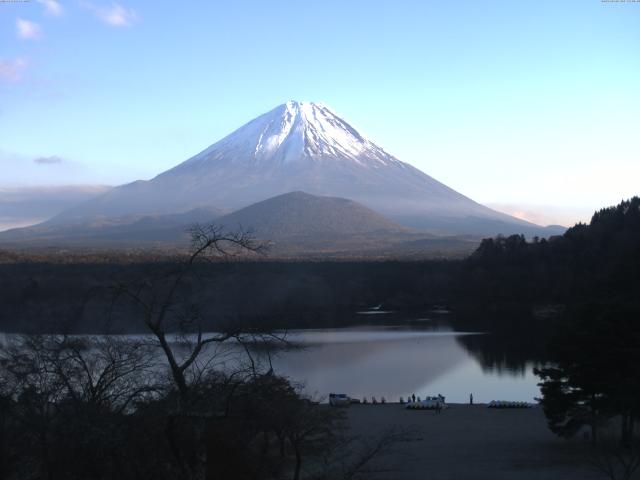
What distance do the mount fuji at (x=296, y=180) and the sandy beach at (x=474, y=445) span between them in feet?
263

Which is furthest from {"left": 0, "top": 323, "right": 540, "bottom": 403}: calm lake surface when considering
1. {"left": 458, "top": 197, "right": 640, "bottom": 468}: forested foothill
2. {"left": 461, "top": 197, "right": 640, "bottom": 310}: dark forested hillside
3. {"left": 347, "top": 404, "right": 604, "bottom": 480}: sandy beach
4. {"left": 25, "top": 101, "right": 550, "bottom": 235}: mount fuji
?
{"left": 25, "top": 101, "right": 550, "bottom": 235}: mount fuji

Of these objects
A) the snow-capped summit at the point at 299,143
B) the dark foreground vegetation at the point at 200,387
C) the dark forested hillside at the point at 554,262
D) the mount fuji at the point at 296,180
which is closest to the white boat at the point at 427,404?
the dark foreground vegetation at the point at 200,387

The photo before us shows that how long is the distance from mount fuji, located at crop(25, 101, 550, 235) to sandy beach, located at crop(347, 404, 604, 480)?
80.3 metres

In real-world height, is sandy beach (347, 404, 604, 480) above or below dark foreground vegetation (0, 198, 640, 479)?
below

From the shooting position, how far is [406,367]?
18703 mm

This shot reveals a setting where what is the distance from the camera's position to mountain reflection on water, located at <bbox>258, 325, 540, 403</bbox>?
15852 millimetres

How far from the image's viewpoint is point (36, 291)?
88.3 feet

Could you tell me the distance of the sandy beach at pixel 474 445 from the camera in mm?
8859

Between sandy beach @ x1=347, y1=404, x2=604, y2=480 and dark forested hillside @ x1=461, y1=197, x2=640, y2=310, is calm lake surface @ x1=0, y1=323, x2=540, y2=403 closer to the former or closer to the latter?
sandy beach @ x1=347, y1=404, x2=604, y2=480

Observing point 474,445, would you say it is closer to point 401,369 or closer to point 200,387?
point 200,387

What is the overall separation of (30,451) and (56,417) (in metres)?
0.27

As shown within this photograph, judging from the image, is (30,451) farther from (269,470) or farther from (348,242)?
(348,242)

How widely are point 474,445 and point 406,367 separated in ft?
26.6

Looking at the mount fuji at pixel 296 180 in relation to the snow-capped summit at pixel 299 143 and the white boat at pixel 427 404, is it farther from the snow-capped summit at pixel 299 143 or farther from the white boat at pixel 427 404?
the white boat at pixel 427 404
